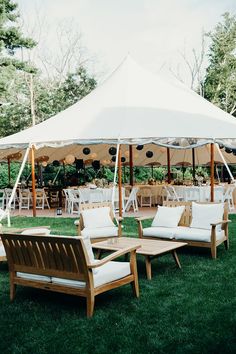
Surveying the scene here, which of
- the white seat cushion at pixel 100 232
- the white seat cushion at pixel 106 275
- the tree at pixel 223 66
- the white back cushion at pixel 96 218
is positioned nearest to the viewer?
the white seat cushion at pixel 106 275

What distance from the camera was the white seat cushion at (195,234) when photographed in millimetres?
6723

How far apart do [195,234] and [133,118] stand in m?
5.03

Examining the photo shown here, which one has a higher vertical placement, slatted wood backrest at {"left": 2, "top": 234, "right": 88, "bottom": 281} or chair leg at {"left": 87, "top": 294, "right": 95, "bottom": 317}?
slatted wood backrest at {"left": 2, "top": 234, "right": 88, "bottom": 281}

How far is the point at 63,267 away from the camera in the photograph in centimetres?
450

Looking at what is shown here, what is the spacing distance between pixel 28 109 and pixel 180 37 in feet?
40.9

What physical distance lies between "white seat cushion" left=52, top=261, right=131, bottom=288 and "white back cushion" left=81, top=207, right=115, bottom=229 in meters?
2.70

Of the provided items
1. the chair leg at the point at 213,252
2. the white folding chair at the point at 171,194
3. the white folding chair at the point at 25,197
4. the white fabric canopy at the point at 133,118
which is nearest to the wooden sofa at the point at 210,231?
the chair leg at the point at 213,252

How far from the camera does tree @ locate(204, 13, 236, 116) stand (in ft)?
91.9

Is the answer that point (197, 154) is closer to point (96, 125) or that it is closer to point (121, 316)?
point (96, 125)

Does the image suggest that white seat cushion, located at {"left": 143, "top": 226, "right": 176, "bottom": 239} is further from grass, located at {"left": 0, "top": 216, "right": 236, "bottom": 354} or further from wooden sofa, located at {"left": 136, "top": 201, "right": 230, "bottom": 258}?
grass, located at {"left": 0, "top": 216, "right": 236, "bottom": 354}

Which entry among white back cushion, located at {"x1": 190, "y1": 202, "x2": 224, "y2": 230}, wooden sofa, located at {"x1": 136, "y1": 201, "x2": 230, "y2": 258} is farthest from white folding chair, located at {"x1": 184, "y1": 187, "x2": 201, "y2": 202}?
white back cushion, located at {"x1": 190, "y1": 202, "x2": 224, "y2": 230}

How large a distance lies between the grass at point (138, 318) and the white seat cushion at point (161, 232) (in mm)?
1024

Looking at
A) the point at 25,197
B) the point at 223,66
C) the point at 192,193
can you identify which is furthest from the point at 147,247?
the point at 223,66

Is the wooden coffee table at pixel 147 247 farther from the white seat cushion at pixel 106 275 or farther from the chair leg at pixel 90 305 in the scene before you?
the chair leg at pixel 90 305
